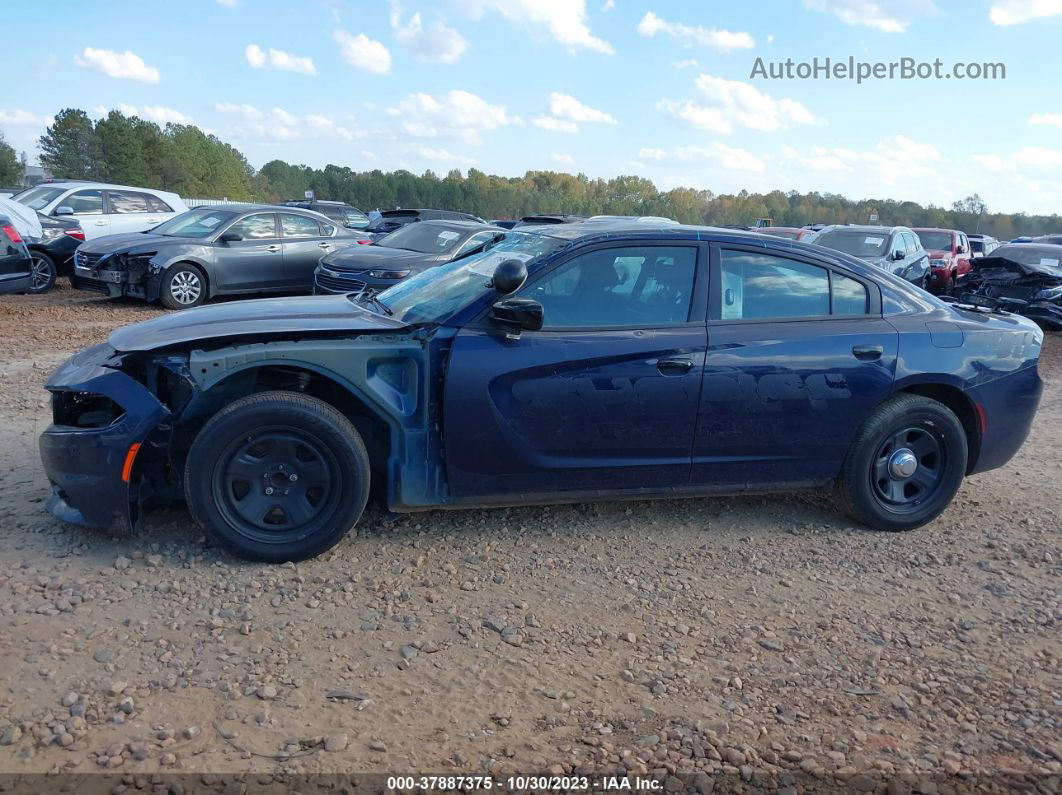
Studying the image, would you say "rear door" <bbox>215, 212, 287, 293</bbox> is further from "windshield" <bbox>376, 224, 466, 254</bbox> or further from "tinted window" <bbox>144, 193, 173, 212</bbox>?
"tinted window" <bbox>144, 193, 173, 212</bbox>

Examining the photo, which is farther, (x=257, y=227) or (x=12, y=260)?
(x=257, y=227)

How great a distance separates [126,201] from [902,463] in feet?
45.8

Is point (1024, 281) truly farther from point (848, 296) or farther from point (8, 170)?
point (8, 170)

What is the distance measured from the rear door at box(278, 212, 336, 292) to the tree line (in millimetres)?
43547

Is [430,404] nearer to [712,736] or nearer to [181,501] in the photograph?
[181,501]

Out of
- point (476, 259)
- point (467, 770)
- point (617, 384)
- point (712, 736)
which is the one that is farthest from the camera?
point (476, 259)

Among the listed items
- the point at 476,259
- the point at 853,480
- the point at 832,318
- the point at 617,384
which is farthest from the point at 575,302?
the point at 853,480

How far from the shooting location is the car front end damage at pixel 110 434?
3812 mm

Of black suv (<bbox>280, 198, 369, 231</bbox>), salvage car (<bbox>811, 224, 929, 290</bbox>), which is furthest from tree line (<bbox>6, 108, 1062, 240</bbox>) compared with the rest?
salvage car (<bbox>811, 224, 929, 290</bbox>)

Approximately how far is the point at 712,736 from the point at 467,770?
2.71 feet

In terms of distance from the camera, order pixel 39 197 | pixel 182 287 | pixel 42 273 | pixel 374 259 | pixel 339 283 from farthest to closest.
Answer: pixel 39 197
pixel 42 273
pixel 182 287
pixel 374 259
pixel 339 283

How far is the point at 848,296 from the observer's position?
15.2ft

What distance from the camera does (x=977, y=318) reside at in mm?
4906

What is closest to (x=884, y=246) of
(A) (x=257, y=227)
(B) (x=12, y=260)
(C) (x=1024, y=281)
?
(C) (x=1024, y=281)
